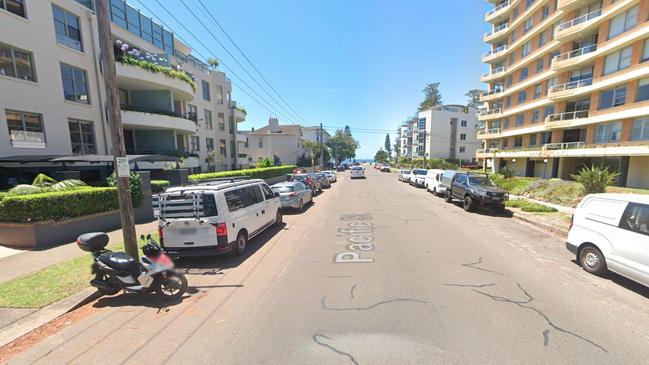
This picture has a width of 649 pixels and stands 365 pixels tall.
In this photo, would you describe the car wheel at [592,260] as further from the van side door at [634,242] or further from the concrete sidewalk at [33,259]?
the concrete sidewalk at [33,259]

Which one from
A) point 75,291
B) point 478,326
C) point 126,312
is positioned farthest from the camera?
point 75,291

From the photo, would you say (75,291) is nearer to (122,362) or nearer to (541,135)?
(122,362)

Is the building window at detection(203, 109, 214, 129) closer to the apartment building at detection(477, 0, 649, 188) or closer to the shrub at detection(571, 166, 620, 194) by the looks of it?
the shrub at detection(571, 166, 620, 194)

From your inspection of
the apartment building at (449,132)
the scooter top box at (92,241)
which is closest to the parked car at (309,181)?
the scooter top box at (92,241)

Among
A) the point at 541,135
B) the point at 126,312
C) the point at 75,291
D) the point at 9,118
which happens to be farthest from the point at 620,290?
the point at 541,135

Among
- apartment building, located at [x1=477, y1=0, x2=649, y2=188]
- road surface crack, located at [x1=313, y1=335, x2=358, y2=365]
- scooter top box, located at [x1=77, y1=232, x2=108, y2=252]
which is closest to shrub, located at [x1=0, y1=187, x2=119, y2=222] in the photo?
scooter top box, located at [x1=77, y1=232, x2=108, y2=252]

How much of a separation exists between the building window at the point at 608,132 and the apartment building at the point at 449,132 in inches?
1585

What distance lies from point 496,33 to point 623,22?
60.6 ft

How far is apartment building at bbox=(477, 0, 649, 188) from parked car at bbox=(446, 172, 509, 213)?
14.7 metres

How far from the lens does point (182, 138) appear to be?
23.4m

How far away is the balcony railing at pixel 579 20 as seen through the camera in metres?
22.7

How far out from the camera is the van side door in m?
4.47

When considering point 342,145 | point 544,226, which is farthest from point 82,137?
point 342,145

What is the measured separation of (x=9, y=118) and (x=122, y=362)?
15.2 m
